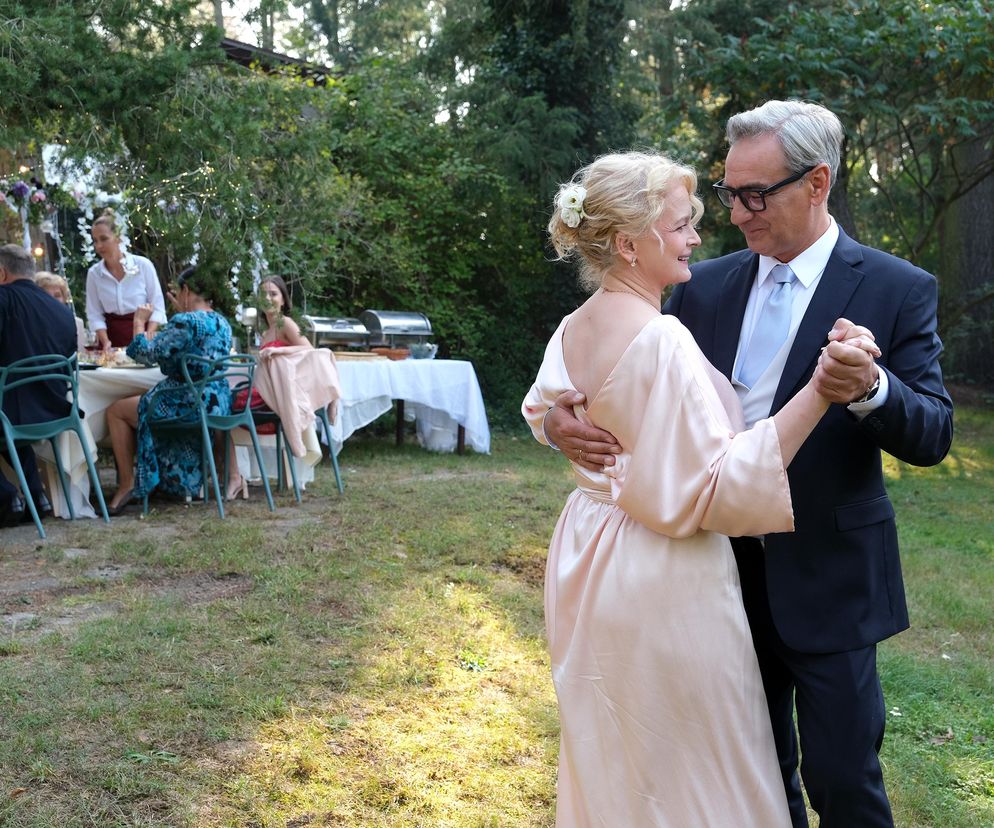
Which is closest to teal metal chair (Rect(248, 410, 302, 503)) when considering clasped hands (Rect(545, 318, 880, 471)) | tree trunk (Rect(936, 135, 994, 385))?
clasped hands (Rect(545, 318, 880, 471))

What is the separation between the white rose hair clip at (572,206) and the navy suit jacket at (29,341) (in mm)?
5502

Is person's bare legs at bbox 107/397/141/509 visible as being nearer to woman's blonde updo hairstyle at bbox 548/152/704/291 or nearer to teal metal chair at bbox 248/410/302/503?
teal metal chair at bbox 248/410/302/503

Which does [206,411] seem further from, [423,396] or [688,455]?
[688,455]

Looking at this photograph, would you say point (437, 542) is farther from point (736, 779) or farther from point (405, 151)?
point (405, 151)

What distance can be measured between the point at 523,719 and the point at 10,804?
1.70 meters

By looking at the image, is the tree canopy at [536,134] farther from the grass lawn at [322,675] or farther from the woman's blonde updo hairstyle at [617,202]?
the woman's blonde updo hairstyle at [617,202]

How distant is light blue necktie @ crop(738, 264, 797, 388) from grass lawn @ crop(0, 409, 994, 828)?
1.61m

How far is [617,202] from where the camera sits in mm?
2096

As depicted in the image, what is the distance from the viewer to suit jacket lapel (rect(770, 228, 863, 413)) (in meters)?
2.13

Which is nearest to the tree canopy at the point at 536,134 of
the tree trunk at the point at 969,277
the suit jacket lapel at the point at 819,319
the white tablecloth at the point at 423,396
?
the tree trunk at the point at 969,277

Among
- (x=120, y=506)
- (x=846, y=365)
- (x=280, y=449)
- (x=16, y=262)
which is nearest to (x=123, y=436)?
(x=120, y=506)

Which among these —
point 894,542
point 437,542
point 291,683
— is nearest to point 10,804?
point 291,683

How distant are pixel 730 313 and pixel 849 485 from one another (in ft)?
1.60

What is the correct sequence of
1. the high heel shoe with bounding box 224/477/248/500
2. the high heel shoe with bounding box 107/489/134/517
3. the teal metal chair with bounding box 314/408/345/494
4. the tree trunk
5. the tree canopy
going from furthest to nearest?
the tree trunk
the tree canopy
the teal metal chair with bounding box 314/408/345/494
the high heel shoe with bounding box 224/477/248/500
the high heel shoe with bounding box 107/489/134/517
